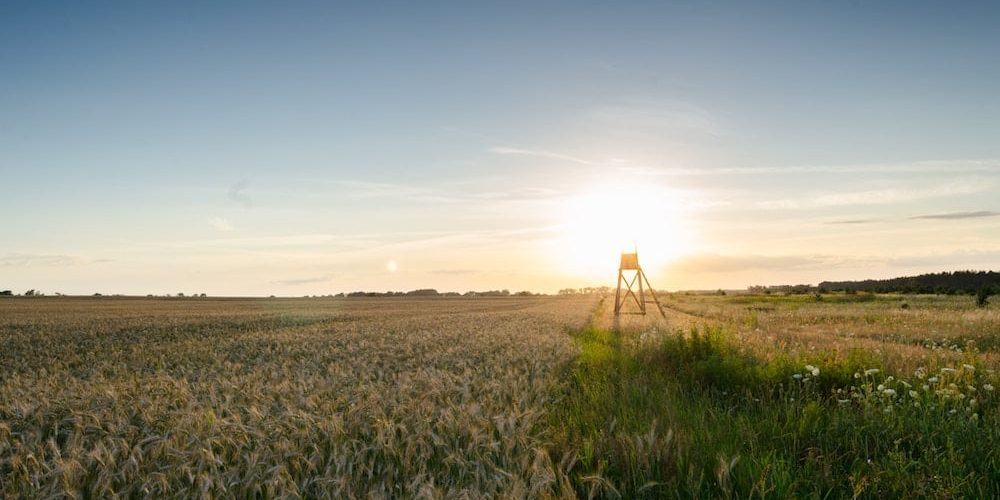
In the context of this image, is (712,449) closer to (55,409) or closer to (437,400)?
(437,400)

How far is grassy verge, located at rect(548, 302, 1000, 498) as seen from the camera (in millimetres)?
4570

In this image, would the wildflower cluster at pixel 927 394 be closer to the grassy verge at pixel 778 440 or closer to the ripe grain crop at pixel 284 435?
the grassy verge at pixel 778 440

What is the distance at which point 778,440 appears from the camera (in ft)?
20.1

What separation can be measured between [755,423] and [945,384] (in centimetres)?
426

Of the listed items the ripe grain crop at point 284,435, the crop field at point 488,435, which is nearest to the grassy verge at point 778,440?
the crop field at point 488,435

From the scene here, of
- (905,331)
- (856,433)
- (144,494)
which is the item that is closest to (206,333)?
(144,494)

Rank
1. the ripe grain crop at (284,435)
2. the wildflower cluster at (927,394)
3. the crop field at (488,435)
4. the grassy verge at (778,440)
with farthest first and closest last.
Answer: the wildflower cluster at (927,394) < the grassy verge at (778,440) < the crop field at (488,435) < the ripe grain crop at (284,435)

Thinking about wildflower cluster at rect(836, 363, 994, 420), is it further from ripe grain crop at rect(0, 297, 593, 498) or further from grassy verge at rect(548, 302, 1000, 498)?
ripe grain crop at rect(0, 297, 593, 498)

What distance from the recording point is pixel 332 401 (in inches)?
245

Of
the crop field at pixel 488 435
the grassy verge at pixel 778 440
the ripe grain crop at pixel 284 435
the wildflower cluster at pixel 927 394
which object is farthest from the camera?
the wildflower cluster at pixel 927 394

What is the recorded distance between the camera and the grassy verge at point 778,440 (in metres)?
4.57

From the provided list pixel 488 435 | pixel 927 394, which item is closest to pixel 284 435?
pixel 488 435

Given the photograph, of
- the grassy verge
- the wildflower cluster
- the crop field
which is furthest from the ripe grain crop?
the wildflower cluster

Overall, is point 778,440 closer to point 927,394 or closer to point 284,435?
point 927,394
